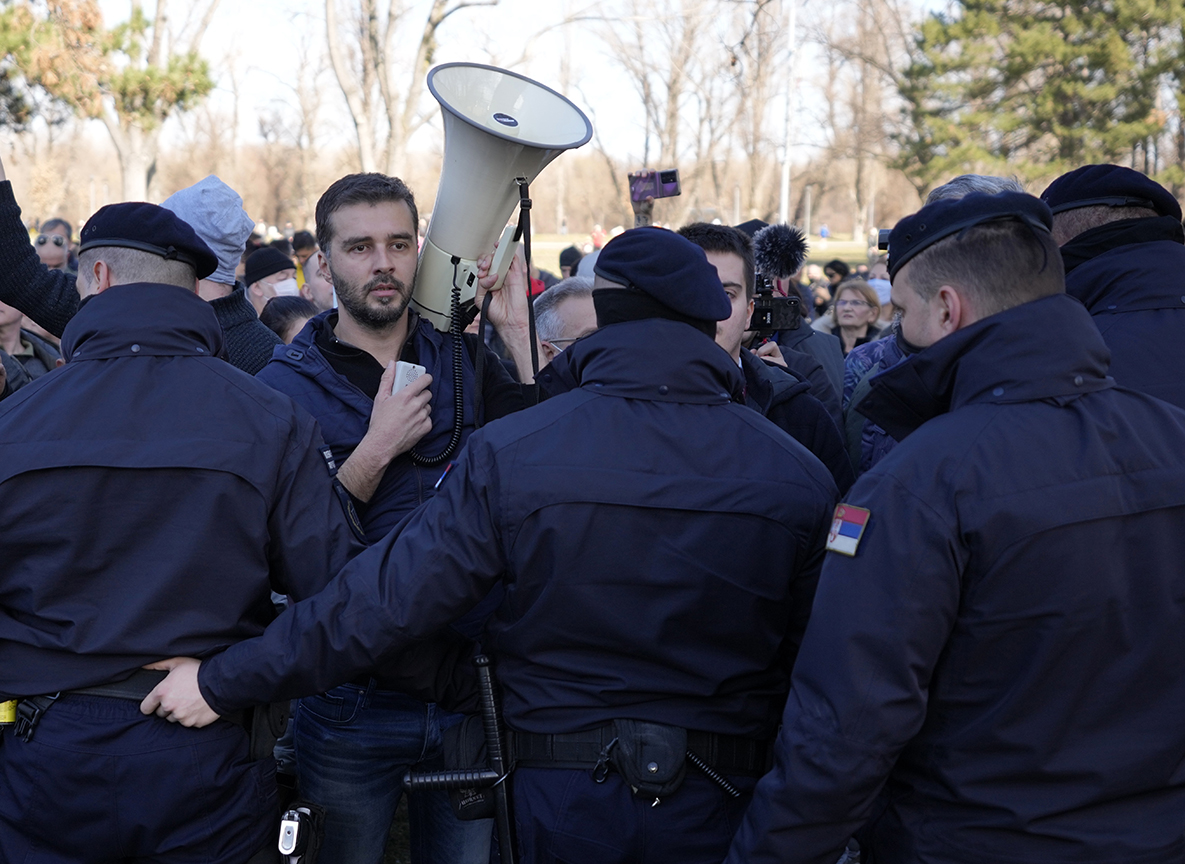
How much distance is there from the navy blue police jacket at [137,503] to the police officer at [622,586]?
148 mm

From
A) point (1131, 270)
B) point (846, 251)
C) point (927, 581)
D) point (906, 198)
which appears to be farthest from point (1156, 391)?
point (906, 198)

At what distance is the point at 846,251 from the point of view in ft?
152

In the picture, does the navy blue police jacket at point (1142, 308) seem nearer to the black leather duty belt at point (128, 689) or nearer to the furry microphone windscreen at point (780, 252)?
the furry microphone windscreen at point (780, 252)

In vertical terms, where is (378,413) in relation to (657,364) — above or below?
below

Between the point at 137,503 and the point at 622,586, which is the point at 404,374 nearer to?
the point at 137,503

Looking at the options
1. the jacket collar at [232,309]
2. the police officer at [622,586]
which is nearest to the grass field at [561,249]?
the jacket collar at [232,309]

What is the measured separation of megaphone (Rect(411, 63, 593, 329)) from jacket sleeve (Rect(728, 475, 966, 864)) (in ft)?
5.10

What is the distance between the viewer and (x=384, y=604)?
7.16ft

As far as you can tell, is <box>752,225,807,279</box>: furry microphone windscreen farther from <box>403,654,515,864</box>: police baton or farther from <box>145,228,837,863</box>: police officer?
<box>403,654,515,864</box>: police baton

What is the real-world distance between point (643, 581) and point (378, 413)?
1029 mm

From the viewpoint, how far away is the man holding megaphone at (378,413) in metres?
2.78

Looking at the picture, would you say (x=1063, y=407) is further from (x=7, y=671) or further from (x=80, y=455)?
(x=7, y=671)

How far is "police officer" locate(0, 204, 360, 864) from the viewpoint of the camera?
220 centimetres

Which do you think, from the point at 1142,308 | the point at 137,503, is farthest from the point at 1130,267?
the point at 137,503
